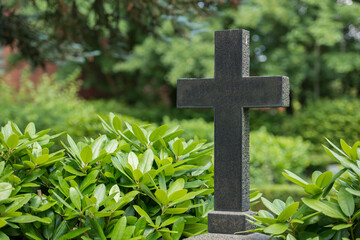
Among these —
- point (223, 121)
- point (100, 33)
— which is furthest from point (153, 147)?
point (100, 33)

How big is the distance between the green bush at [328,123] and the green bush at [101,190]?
1064 cm

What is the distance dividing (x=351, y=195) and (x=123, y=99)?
17.3 metres

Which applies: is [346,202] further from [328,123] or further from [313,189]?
[328,123]

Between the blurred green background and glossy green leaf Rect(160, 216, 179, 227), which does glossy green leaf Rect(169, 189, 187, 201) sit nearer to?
glossy green leaf Rect(160, 216, 179, 227)

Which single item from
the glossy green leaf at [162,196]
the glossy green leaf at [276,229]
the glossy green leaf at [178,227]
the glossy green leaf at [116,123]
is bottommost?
the glossy green leaf at [178,227]

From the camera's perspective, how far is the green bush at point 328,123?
1315 cm

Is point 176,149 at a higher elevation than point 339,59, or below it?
below

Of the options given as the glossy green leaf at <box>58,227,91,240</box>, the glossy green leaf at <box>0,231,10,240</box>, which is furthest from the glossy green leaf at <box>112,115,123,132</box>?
the glossy green leaf at <box>0,231,10,240</box>

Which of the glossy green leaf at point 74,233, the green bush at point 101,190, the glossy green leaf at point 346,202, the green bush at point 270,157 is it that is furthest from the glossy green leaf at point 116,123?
the green bush at point 270,157

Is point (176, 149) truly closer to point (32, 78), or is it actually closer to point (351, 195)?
point (351, 195)

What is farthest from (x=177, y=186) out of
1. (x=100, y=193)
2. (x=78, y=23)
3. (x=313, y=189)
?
(x=78, y=23)

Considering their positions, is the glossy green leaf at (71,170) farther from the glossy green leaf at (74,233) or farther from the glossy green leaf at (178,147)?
the glossy green leaf at (178,147)

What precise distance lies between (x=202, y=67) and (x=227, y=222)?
12.2 meters

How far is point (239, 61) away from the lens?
2814mm
